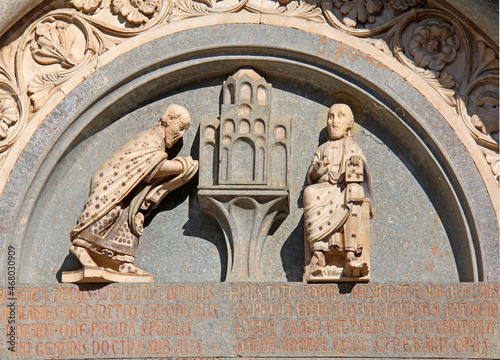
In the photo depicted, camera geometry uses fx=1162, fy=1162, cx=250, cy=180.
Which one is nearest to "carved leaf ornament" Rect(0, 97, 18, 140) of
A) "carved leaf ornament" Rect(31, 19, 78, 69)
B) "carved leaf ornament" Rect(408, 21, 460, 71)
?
"carved leaf ornament" Rect(31, 19, 78, 69)

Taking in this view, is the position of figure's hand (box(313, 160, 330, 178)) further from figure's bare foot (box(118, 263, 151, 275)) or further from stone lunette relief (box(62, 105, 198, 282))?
figure's bare foot (box(118, 263, 151, 275))

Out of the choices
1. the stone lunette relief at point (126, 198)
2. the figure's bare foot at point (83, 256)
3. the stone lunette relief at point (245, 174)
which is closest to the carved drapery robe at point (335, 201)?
the stone lunette relief at point (245, 174)

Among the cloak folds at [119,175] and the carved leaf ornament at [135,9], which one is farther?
the carved leaf ornament at [135,9]

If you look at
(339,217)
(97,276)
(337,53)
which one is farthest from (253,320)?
(337,53)

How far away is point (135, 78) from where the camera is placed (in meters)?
12.0

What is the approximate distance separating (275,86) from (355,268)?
7.76ft

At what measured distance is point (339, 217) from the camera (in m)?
11.3

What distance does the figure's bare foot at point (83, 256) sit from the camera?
1127cm

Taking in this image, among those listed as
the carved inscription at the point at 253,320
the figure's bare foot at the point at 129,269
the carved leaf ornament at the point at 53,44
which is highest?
the carved leaf ornament at the point at 53,44

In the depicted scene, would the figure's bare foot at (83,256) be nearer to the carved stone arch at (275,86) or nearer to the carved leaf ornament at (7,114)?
the carved stone arch at (275,86)

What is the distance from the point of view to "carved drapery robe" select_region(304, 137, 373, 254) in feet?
37.0

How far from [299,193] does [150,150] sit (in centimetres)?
161

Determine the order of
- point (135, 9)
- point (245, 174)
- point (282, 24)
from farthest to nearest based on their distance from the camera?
point (135, 9), point (282, 24), point (245, 174)

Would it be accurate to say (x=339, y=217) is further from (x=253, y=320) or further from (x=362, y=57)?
(x=362, y=57)
